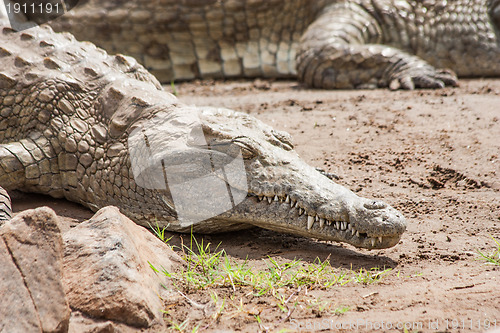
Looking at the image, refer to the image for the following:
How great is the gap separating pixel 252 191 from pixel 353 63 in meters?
4.04

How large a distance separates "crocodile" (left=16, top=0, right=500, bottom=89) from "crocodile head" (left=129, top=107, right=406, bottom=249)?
4.02 m

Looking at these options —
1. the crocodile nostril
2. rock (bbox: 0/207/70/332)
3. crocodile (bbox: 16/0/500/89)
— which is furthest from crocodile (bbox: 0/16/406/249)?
crocodile (bbox: 16/0/500/89)

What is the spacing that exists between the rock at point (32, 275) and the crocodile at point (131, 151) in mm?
1153

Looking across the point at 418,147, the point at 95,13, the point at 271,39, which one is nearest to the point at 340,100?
the point at 418,147

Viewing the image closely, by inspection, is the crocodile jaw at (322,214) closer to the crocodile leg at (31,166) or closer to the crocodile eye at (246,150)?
the crocodile eye at (246,150)

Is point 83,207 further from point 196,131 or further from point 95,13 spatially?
point 95,13

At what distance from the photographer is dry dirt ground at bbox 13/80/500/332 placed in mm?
2516

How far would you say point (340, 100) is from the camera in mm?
6117

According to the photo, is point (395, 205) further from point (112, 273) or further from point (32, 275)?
point (32, 275)

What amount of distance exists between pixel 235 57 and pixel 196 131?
474 centimetres

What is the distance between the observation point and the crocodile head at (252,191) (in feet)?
10.2

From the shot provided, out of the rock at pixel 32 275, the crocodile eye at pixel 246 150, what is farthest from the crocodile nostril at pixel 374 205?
the rock at pixel 32 275

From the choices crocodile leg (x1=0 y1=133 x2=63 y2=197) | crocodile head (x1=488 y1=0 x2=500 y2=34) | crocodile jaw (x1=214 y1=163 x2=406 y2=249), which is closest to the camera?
crocodile jaw (x1=214 y1=163 x2=406 y2=249)

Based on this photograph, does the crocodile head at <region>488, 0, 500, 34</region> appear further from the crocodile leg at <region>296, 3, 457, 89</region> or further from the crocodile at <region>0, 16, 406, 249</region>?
the crocodile at <region>0, 16, 406, 249</region>
